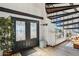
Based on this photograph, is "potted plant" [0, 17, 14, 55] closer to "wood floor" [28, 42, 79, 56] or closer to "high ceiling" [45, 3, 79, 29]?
"wood floor" [28, 42, 79, 56]

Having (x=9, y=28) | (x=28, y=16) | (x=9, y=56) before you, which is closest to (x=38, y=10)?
(x=28, y=16)

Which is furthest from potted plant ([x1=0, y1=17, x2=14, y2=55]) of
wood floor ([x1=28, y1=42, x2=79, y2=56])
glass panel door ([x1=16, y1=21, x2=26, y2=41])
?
wood floor ([x1=28, y1=42, x2=79, y2=56])

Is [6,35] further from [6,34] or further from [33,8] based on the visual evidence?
[33,8]

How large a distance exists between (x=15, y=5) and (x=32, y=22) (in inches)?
18.7

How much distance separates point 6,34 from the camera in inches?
99.3

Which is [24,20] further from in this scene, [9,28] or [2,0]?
[2,0]

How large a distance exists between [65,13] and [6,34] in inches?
48.6

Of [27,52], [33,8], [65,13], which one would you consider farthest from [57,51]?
[33,8]

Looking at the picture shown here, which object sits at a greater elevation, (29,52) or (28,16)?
(28,16)

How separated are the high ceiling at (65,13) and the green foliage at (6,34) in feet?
2.62

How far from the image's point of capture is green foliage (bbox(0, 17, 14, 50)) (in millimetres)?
2520

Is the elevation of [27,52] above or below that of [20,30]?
below

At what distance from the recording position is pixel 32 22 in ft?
8.72

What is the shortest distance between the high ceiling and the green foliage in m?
0.80
